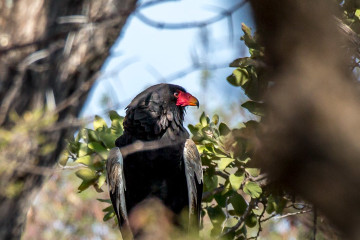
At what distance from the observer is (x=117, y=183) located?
400 cm

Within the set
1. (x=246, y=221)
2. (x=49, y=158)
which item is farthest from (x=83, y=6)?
(x=246, y=221)

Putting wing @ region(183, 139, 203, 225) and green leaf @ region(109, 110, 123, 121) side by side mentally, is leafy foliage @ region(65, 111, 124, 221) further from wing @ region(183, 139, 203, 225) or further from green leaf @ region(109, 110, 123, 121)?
wing @ region(183, 139, 203, 225)

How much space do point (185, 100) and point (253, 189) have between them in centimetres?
117

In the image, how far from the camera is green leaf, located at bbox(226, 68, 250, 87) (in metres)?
3.12

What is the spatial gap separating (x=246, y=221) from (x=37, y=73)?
2.09 m

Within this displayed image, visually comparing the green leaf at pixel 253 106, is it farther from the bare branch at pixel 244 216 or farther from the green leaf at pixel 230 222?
the green leaf at pixel 230 222

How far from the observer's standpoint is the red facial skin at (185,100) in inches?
171

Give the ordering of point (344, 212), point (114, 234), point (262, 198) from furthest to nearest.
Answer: point (114, 234) → point (262, 198) → point (344, 212)

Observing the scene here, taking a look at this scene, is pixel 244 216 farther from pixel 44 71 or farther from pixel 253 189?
pixel 44 71

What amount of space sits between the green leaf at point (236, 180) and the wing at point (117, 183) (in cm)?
Result: 80

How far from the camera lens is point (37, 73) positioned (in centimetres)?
478

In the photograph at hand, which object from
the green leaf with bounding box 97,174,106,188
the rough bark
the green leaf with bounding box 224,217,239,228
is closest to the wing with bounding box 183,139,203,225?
the green leaf with bounding box 224,217,239,228

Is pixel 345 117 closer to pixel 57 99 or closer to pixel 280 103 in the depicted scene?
pixel 280 103

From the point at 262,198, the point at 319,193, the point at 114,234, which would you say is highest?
the point at 319,193
